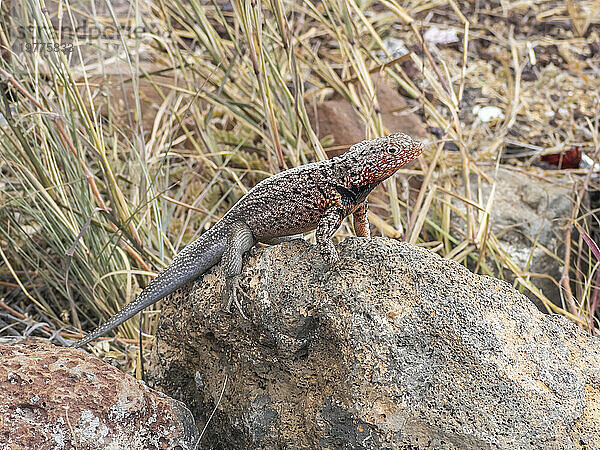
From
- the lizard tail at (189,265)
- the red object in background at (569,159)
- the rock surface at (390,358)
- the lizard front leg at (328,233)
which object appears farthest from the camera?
the red object in background at (569,159)

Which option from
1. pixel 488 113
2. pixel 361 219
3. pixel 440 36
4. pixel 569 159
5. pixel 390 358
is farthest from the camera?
pixel 440 36

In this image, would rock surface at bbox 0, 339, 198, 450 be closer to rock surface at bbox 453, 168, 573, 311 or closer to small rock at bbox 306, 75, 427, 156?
rock surface at bbox 453, 168, 573, 311

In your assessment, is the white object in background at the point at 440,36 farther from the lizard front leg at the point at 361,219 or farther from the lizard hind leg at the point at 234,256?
the lizard hind leg at the point at 234,256

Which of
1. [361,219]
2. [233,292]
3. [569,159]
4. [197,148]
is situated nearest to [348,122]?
[197,148]

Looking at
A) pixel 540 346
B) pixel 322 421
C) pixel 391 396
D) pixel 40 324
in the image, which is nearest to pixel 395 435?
pixel 391 396

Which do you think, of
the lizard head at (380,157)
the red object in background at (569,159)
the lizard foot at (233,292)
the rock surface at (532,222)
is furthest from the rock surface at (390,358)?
the red object in background at (569,159)

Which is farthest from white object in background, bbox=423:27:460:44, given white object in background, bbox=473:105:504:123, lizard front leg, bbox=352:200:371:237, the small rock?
lizard front leg, bbox=352:200:371:237

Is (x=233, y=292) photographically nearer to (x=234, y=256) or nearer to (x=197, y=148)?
(x=234, y=256)

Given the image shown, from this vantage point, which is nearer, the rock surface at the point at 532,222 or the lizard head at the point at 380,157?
the lizard head at the point at 380,157
